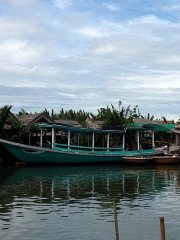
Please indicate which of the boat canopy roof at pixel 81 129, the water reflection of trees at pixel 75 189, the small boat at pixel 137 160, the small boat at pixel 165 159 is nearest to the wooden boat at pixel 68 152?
the boat canopy roof at pixel 81 129

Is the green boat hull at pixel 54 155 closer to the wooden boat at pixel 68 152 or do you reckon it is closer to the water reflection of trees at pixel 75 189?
the wooden boat at pixel 68 152

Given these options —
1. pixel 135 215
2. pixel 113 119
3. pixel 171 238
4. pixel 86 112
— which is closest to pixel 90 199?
pixel 135 215

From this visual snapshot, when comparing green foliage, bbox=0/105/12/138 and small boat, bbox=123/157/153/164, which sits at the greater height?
green foliage, bbox=0/105/12/138

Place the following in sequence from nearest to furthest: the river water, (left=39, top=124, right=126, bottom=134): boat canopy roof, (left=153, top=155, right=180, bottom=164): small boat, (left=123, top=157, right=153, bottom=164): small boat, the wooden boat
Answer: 1. the river water
2. the wooden boat
3. (left=39, top=124, right=126, bottom=134): boat canopy roof
4. (left=123, top=157, right=153, bottom=164): small boat
5. (left=153, top=155, right=180, bottom=164): small boat

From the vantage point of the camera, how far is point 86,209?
34.7 feet

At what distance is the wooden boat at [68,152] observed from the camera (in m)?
24.7

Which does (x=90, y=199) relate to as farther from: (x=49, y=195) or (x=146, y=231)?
(x=146, y=231)

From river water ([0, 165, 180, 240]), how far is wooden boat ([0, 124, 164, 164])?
8.02 m

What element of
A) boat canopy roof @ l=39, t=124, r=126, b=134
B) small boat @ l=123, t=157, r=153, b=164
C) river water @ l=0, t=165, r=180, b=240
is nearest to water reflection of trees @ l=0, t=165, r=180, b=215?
river water @ l=0, t=165, r=180, b=240

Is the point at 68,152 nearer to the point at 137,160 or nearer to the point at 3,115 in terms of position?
the point at 137,160

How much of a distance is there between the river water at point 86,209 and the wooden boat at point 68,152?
8.02 meters

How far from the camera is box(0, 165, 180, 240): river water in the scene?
8305 millimetres

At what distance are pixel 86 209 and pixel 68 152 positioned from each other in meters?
15.1

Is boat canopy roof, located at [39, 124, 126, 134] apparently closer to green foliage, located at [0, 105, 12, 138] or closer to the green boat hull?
the green boat hull
